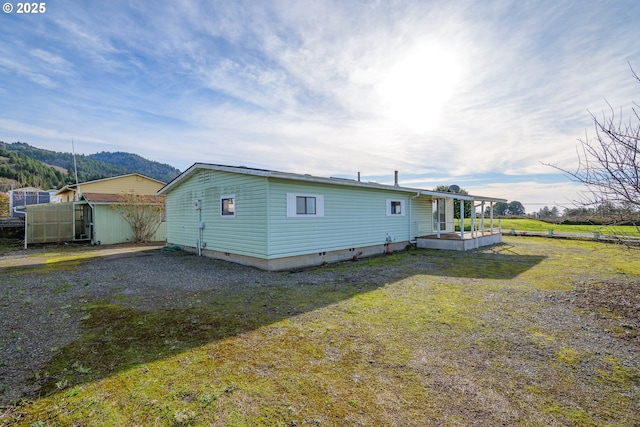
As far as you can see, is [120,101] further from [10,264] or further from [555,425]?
[555,425]

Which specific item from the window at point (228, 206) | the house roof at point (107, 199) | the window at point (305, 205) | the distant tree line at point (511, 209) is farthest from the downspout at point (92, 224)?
the distant tree line at point (511, 209)

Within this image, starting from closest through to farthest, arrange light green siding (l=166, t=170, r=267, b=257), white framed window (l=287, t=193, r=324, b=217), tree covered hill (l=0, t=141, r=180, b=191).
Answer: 1. light green siding (l=166, t=170, r=267, b=257)
2. white framed window (l=287, t=193, r=324, b=217)
3. tree covered hill (l=0, t=141, r=180, b=191)

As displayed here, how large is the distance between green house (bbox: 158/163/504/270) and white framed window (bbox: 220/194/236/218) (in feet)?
0.11

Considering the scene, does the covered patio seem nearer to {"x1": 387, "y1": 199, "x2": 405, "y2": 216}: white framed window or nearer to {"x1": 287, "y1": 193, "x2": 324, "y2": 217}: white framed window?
{"x1": 387, "y1": 199, "x2": 405, "y2": 216}: white framed window

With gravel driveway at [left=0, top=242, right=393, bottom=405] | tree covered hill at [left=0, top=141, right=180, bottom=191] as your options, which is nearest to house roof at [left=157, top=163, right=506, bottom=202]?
gravel driveway at [left=0, top=242, right=393, bottom=405]

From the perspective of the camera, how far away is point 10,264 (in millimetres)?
9727

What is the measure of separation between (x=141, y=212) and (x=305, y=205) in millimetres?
11515

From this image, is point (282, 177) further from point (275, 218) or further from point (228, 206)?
point (228, 206)

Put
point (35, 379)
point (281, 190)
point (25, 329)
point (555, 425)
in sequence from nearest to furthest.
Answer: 1. point (555, 425)
2. point (35, 379)
3. point (25, 329)
4. point (281, 190)

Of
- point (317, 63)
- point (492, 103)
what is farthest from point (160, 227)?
point (492, 103)

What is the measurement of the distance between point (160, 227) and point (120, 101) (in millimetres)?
7526

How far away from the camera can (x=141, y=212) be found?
15.9 meters

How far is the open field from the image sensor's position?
2451mm

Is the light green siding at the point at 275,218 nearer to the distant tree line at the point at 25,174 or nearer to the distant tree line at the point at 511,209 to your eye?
the distant tree line at the point at 511,209
